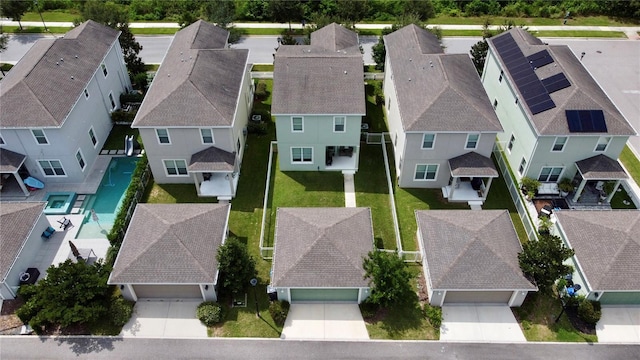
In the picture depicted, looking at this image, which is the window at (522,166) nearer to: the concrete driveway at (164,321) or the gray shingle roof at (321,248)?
the gray shingle roof at (321,248)

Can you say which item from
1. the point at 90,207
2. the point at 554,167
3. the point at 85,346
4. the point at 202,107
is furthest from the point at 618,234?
the point at 90,207

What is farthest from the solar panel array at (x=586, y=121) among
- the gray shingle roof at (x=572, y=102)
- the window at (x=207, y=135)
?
the window at (x=207, y=135)

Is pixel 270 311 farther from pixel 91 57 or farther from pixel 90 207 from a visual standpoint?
pixel 91 57

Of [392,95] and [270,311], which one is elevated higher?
[392,95]

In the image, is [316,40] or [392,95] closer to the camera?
[392,95]

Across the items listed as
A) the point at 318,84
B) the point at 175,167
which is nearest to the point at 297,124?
the point at 318,84
